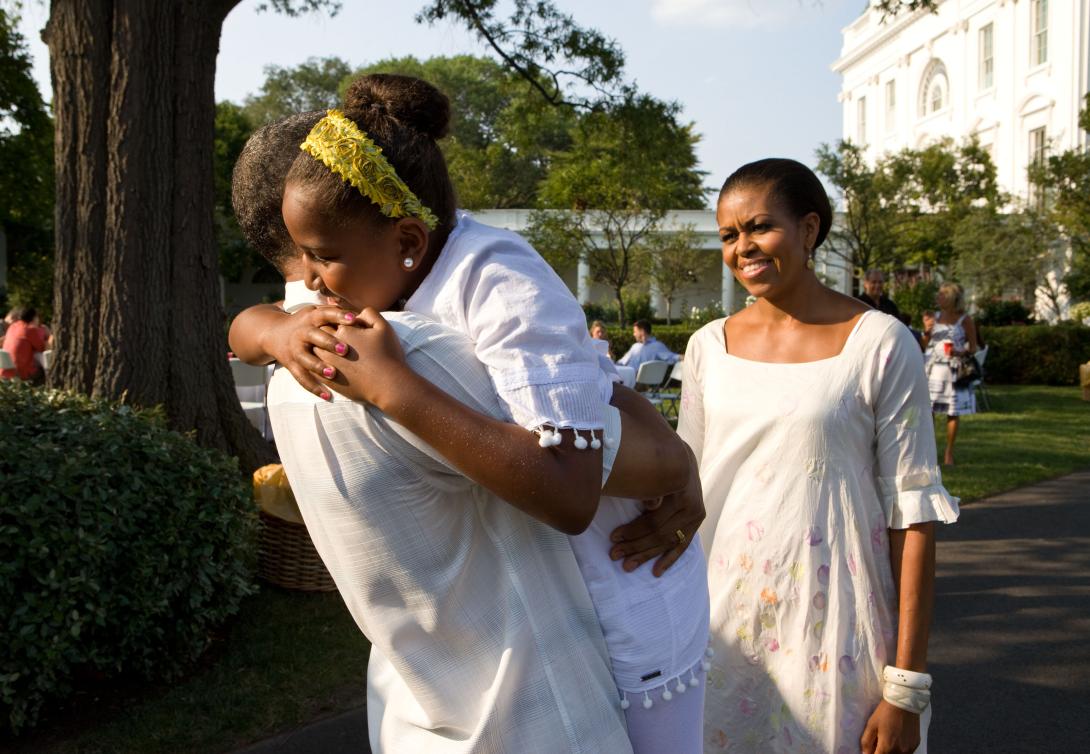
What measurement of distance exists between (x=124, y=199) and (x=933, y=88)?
1872 inches

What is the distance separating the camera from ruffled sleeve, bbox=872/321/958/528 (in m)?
2.07

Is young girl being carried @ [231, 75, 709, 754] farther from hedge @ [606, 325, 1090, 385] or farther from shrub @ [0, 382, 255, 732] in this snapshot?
hedge @ [606, 325, 1090, 385]

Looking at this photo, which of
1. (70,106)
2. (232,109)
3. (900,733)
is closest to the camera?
(900,733)

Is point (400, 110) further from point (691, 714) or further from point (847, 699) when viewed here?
point (847, 699)

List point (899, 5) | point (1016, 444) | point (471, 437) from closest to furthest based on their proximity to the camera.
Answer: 1. point (471, 437)
2. point (899, 5)
3. point (1016, 444)

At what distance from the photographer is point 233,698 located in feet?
13.8

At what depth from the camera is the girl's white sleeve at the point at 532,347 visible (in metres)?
1.12

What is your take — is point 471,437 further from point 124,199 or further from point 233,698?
point 124,199

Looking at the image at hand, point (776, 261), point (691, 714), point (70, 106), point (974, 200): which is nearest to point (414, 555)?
point (691, 714)

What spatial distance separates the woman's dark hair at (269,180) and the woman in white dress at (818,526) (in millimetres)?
1184

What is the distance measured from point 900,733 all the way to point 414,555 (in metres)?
1.32

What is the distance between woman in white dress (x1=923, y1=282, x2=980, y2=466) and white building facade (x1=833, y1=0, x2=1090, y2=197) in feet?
64.7

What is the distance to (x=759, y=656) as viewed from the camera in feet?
7.13

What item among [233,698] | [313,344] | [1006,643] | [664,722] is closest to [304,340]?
[313,344]
